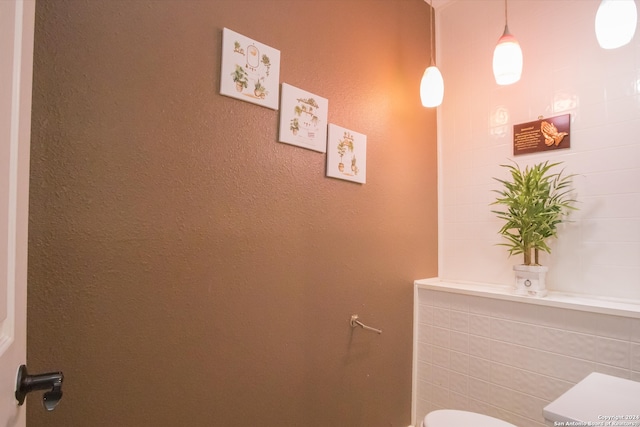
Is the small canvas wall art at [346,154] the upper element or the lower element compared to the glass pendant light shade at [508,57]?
lower

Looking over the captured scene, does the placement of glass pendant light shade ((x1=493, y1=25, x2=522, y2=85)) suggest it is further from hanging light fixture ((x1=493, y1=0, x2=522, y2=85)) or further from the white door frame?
the white door frame

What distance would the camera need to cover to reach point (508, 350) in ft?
5.48

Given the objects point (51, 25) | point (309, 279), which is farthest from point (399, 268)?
point (51, 25)

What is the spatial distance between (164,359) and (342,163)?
3.74 feet

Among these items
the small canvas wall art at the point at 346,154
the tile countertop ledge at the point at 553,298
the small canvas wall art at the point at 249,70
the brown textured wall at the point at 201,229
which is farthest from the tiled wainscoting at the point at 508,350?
the small canvas wall art at the point at 249,70

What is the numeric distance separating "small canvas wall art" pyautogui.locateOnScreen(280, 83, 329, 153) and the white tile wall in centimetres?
115

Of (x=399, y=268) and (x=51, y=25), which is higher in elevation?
(x=51, y=25)

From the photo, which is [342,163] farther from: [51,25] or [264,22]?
[51,25]

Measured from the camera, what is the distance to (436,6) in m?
2.34

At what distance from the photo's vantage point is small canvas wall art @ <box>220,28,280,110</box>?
4.06ft

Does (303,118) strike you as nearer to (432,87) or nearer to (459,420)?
(432,87)

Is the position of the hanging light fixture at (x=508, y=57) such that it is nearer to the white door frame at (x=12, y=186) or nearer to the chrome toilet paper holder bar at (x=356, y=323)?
the chrome toilet paper holder bar at (x=356, y=323)

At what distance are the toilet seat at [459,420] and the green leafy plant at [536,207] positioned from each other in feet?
2.68

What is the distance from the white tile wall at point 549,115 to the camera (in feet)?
5.21
